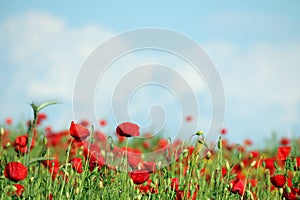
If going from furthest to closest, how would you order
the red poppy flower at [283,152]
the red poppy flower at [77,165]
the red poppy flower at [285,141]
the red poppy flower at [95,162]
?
the red poppy flower at [285,141] → the red poppy flower at [283,152] → the red poppy flower at [95,162] → the red poppy flower at [77,165]

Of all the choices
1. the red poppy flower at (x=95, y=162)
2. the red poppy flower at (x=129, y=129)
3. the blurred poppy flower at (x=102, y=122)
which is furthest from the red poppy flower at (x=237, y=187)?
the blurred poppy flower at (x=102, y=122)

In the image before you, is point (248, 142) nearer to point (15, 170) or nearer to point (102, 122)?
point (102, 122)

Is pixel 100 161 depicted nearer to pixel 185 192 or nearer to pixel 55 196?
pixel 55 196

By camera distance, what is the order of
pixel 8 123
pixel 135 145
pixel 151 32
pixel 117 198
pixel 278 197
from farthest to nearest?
pixel 135 145 < pixel 8 123 < pixel 151 32 < pixel 278 197 < pixel 117 198

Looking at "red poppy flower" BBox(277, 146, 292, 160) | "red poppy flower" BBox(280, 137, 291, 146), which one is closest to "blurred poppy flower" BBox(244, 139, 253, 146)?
"red poppy flower" BBox(280, 137, 291, 146)

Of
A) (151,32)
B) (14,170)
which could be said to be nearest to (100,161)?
(14,170)

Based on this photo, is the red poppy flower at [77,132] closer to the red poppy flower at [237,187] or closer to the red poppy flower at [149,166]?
the red poppy flower at [149,166]

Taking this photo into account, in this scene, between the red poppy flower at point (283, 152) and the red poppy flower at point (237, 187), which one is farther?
the red poppy flower at point (283, 152)

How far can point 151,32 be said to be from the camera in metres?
3.50

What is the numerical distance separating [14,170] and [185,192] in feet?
2.80

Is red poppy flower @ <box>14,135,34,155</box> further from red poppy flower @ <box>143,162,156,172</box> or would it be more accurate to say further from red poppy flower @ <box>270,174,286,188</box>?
red poppy flower @ <box>270,174,286,188</box>

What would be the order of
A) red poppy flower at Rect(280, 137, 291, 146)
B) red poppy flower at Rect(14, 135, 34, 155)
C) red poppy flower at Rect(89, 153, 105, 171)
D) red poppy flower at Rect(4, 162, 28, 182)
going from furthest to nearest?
red poppy flower at Rect(280, 137, 291, 146) → red poppy flower at Rect(14, 135, 34, 155) → red poppy flower at Rect(89, 153, 105, 171) → red poppy flower at Rect(4, 162, 28, 182)

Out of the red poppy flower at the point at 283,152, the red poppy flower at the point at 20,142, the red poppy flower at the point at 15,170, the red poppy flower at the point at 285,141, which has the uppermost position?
the red poppy flower at the point at 285,141

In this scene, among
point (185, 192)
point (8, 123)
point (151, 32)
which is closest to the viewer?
point (185, 192)
